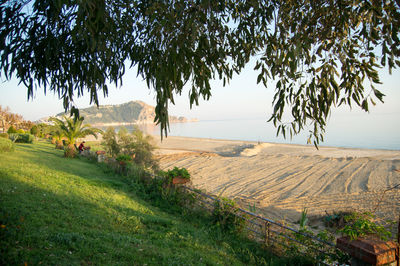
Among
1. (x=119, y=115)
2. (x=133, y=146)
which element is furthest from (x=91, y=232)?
(x=119, y=115)

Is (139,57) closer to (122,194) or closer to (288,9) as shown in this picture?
(288,9)

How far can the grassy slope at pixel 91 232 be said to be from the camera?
2920 millimetres

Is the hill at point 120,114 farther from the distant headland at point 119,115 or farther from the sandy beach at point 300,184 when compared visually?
the sandy beach at point 300,184

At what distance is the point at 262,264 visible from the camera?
13.6ft

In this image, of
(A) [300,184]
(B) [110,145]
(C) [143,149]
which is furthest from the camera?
(B) [110,145]

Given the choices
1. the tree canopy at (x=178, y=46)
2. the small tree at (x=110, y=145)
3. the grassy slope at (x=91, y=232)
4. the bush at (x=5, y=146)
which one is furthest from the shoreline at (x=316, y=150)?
the tree canopy at (x=178, y=46)

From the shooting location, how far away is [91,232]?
3822 mm

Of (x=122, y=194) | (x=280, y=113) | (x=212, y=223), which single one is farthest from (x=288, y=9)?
(x=122, y=194)

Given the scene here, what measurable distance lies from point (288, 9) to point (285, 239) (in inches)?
→ 156

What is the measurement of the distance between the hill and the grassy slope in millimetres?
105731

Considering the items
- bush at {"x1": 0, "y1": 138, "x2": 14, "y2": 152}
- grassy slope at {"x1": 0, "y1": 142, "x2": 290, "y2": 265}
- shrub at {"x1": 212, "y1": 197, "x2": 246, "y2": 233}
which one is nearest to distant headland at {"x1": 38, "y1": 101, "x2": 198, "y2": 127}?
bush at {"x1": 0, "y1": 138, "x2": 14, "y2": 152}

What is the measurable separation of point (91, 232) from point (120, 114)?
135145mm

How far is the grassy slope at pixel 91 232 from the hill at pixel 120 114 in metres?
106

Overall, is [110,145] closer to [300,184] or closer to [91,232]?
[300,184]
